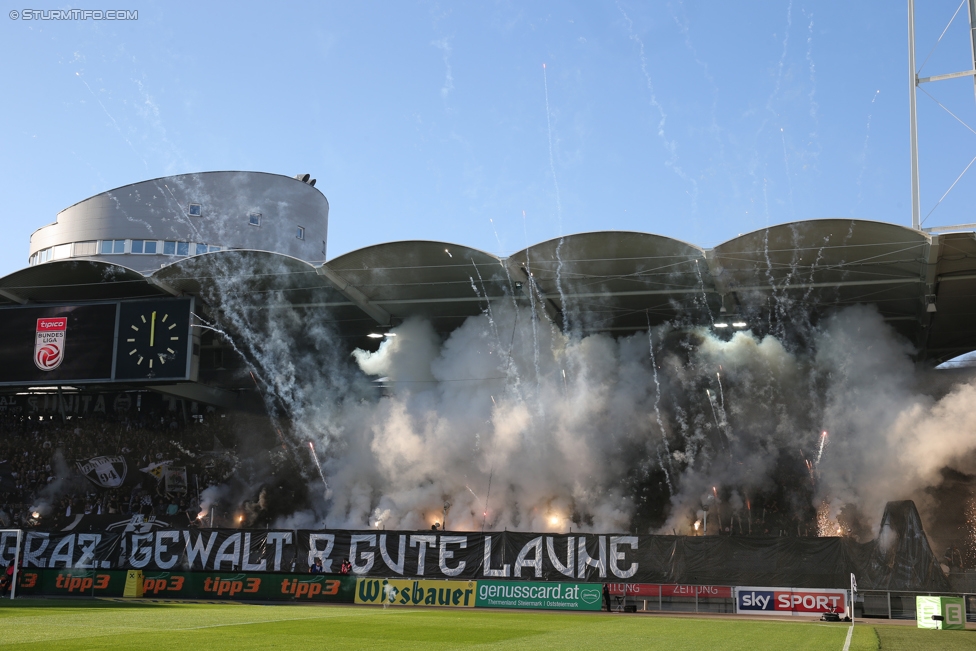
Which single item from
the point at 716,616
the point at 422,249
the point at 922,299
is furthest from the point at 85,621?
the point at 922,299

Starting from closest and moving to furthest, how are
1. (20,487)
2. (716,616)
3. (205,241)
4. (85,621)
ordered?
1. (85,621)
2. (716,616)
3. (20,487)
4. (205,241)

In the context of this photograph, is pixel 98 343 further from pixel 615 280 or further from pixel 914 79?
pixel 914 79

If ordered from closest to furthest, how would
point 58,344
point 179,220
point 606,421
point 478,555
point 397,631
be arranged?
point 397,631 → point 478,555 → point 58,344 → point 606,421 → point 179,220

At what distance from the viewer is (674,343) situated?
4253cm

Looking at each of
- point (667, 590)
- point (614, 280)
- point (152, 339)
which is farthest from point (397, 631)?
point (152, 339)

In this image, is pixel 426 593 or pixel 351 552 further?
pixel 351 552

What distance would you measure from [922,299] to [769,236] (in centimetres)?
958

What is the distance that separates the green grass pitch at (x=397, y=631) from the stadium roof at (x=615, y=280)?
14851 mm

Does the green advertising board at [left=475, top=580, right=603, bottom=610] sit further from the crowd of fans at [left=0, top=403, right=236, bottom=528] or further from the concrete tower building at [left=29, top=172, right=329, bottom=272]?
the concrete tower building at [left=29, top=172, right=329, bottom=272]

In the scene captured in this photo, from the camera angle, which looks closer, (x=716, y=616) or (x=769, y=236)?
(x=716, y=616)

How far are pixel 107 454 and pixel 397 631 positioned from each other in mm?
34033

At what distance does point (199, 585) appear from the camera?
30297 mm

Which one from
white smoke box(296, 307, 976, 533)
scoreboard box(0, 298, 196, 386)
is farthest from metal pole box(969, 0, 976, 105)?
scoreboard box(0, 298, 196, 386)

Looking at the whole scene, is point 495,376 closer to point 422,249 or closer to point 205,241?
point 422,249
